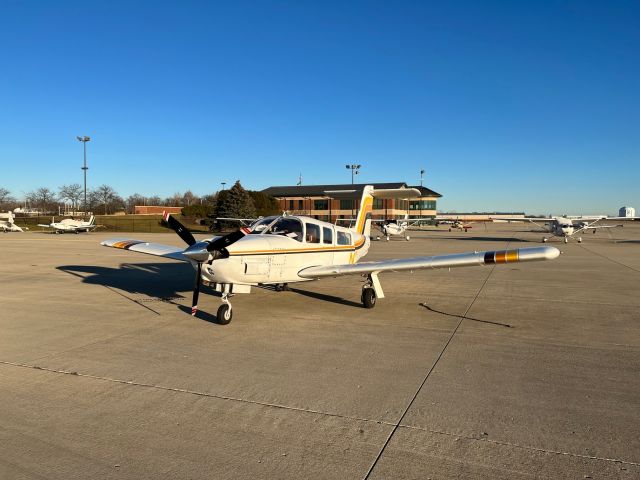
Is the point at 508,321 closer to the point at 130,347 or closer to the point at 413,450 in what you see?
the point at 413,450

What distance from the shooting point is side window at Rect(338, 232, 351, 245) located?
12.7 metres

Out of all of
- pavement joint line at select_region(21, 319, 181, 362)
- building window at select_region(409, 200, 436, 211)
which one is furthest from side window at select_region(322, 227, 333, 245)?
building window at select_region(409, 200, 436, 211)

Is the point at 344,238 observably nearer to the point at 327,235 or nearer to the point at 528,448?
the point at 327,235

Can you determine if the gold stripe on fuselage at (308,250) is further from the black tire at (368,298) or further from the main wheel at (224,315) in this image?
the black tire at (368,298)

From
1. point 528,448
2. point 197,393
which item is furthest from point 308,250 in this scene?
point 528,448

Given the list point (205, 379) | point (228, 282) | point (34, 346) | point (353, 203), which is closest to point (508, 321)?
point (228, 282)

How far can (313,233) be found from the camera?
11.5 m

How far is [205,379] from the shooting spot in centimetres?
611

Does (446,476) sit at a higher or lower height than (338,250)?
lower

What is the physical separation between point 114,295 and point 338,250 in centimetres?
661

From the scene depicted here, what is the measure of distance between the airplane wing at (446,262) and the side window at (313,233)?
83cm

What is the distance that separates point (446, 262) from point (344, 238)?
3.69 meters

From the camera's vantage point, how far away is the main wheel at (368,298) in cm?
1121

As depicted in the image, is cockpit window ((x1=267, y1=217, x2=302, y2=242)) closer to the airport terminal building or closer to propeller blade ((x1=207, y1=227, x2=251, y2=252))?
propeller blade ((x1=207, y1=227, x2=251, y2=252))
